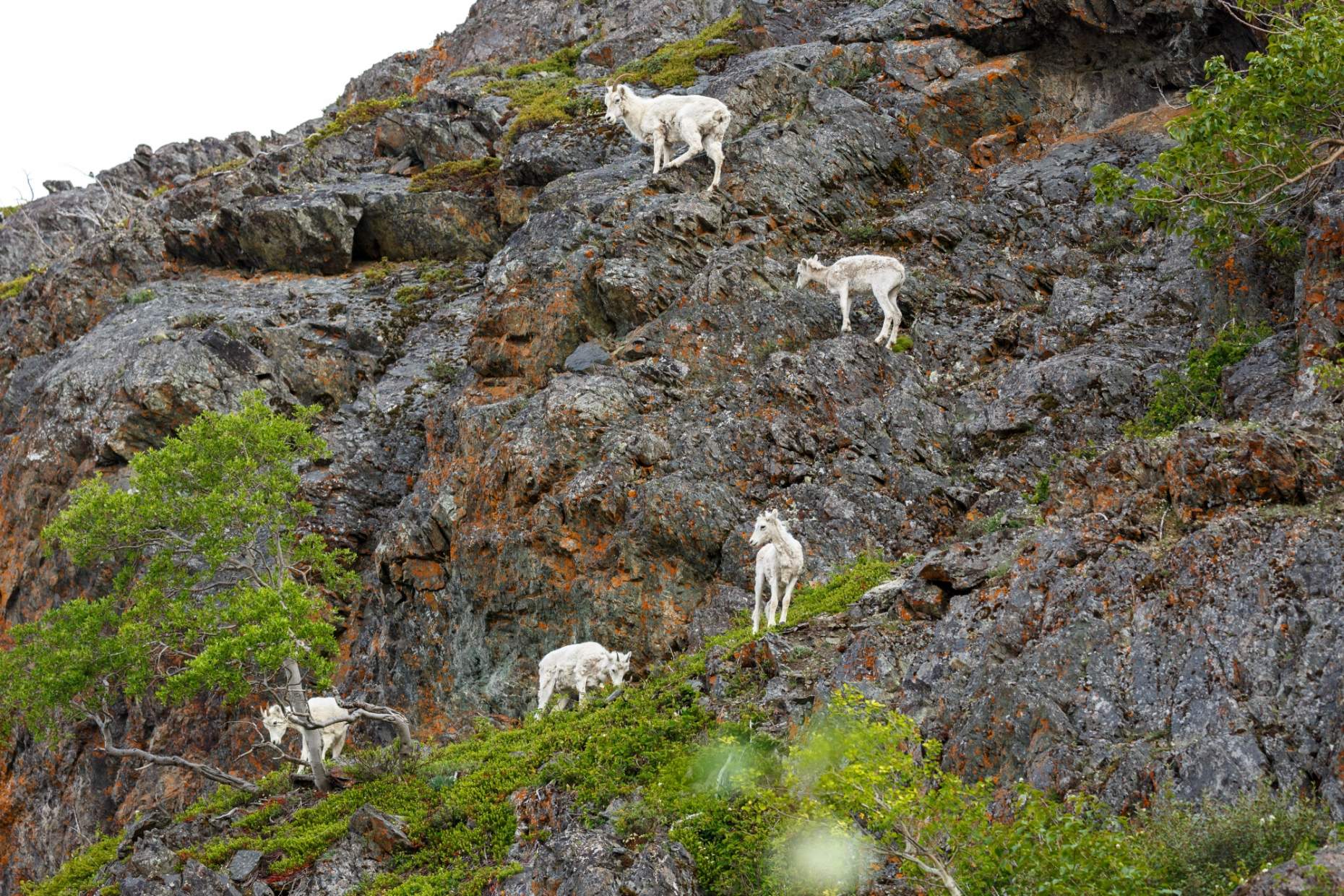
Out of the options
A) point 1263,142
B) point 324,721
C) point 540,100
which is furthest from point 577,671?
point 540,100

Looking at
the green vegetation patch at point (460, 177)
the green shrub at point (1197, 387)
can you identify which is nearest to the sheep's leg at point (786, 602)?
the green shrub at point (1197, 387)

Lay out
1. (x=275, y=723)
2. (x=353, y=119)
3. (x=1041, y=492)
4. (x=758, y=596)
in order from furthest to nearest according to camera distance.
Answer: (x=353, y=119) < (x=275, y=723) < (x=1041, y=492) < (x=758, y=596)

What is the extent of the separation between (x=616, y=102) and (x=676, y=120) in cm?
172

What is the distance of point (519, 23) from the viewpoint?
190 feet

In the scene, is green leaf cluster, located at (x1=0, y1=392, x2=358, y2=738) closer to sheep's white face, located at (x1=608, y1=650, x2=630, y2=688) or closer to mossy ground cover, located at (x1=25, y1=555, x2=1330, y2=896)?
mossy ground cover, located at (x1=25, y1=555, x2=1330, y2=896)

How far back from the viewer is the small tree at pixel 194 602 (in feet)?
55.0

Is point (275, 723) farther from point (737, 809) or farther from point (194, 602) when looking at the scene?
point (737, 809)

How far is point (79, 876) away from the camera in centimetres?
1614

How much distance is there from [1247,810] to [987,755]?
9.62ft

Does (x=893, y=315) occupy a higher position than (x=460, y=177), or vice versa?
(x=460, y=177)

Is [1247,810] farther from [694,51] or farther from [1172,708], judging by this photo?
[694,51]

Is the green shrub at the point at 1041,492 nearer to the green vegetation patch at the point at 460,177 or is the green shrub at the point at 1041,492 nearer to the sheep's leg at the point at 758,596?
the sheep's leg at the point at 758,596

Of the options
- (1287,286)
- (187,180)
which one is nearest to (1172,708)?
(1287,286)

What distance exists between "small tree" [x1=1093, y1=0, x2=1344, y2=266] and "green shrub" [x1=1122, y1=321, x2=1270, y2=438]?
160 cm
